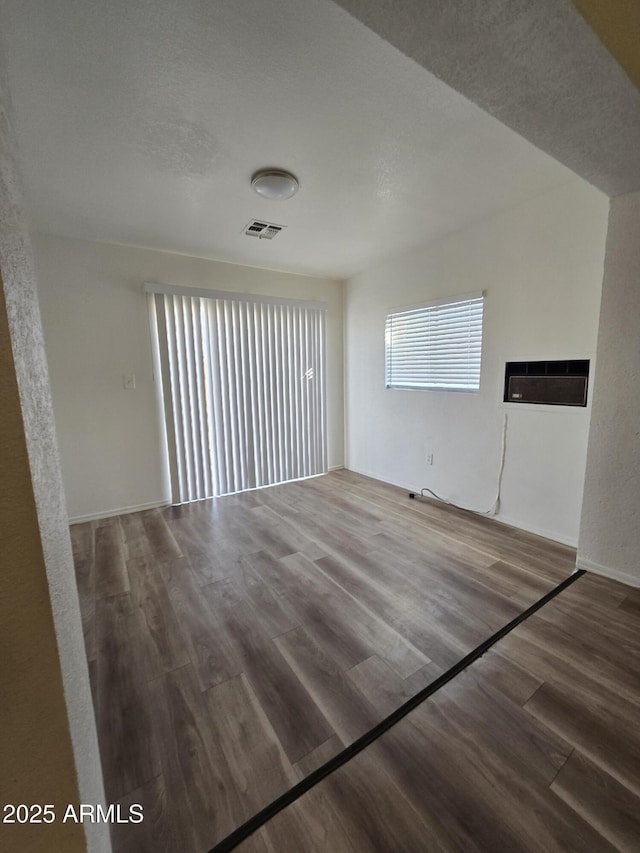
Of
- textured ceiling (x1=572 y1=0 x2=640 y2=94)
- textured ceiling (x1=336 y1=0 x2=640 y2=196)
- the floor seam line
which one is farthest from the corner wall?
textured ceiling (x1=572 y1=0 x2=640 y2=94)

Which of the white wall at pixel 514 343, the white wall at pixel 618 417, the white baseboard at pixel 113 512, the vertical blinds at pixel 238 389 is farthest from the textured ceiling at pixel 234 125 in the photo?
the white baseboard at pixel 113 512

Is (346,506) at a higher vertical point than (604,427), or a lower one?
lower

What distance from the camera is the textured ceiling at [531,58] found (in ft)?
2.88

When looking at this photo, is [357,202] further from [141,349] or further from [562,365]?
[141,349]

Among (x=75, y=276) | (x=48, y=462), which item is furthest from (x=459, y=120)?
(x=75, y=276)

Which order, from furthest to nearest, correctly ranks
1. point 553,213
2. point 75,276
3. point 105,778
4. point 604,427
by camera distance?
1. point 75,276
2. point 553,213
3. point 604,427
4. point 105,778

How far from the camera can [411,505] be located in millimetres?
3314

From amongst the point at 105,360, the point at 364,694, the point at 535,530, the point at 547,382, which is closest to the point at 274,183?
the point at 105,360

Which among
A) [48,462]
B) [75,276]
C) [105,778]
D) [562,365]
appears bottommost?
[105,778]

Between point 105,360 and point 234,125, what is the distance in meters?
2.29

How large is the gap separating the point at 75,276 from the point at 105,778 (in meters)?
3.32

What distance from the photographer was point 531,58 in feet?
3.35

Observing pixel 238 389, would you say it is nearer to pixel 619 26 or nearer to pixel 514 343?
pixel 514 343

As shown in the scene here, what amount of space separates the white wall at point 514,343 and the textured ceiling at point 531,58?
38.7 inches
